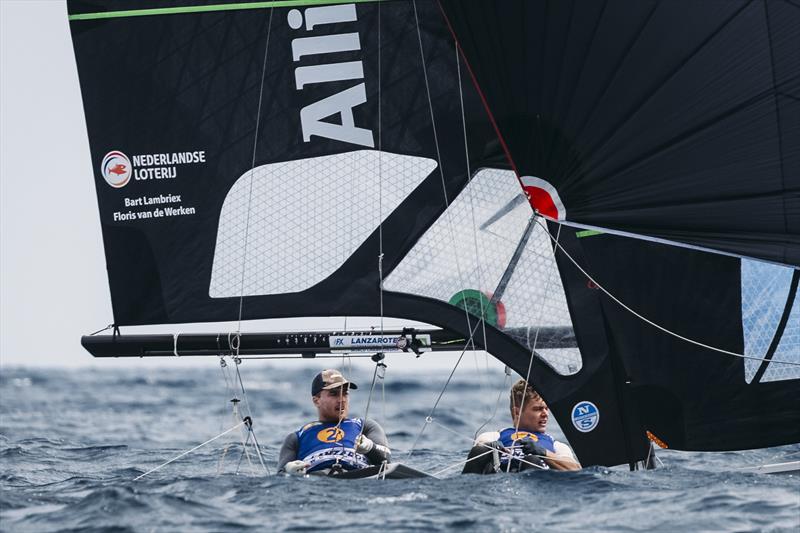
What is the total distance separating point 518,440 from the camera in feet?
21.3

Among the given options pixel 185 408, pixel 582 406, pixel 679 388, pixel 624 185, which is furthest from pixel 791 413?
pixel 185 408

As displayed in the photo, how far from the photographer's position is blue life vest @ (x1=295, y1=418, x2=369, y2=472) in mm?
6445

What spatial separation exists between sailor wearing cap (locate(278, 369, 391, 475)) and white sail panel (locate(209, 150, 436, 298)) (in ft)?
2.04

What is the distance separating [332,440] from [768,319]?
2428 millimetres

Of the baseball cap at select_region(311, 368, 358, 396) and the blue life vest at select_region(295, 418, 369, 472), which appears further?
the baseball cap at select_region(311, 368, 358, 396)

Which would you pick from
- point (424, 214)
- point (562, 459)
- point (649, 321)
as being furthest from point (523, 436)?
point (424, 214)

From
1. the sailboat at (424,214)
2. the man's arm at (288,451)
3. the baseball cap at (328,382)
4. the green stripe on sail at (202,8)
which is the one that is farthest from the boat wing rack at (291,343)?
the green stripe on sail at (202,8)

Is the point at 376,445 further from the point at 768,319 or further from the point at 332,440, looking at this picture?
the point at 768,319

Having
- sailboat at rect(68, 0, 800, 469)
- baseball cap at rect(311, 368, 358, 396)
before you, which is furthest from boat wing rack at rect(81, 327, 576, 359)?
baseball cap at rect(311, 368, 358, 396)

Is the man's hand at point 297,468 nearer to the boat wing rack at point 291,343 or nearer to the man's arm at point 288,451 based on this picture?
the man's arm at point 288,451

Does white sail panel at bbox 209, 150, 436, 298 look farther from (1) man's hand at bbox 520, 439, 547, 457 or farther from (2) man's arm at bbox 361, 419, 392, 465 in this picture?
(1) man's hand at bbox 520, 439, 547, 457

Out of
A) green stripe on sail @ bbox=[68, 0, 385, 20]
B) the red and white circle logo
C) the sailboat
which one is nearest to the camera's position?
the sailboat

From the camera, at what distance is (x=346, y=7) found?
687 centimetres

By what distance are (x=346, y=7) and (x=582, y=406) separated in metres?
2.56
